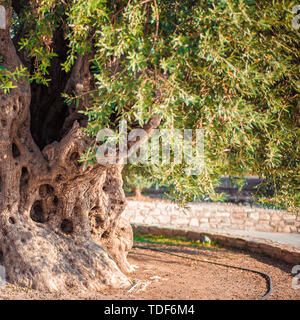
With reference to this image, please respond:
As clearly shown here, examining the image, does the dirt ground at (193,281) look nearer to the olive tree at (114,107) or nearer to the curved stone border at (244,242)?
the curved stone border at (244,242)

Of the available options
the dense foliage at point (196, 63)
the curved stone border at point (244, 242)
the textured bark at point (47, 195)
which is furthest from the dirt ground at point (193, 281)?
the dense foliage at point (196, 63)

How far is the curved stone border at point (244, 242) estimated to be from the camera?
9367 millimetres

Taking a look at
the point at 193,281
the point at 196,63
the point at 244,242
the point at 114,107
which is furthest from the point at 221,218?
the point at 196,63

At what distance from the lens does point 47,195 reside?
6.53 meters

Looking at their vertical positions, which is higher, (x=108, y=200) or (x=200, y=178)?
(x=200, y=178)

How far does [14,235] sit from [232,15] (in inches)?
172

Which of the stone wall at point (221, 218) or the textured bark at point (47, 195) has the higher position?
the textured bark at point (47, 195)

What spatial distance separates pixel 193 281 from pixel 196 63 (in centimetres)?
444

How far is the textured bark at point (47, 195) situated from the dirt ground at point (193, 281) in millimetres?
346

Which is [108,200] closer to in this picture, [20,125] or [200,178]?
[20,125]

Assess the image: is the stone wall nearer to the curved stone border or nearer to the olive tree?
the curved stone border

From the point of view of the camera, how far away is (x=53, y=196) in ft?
21.4

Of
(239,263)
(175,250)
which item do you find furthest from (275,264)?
(175,250)

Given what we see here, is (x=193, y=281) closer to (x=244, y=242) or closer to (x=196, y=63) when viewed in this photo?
(x=244, y=242)
